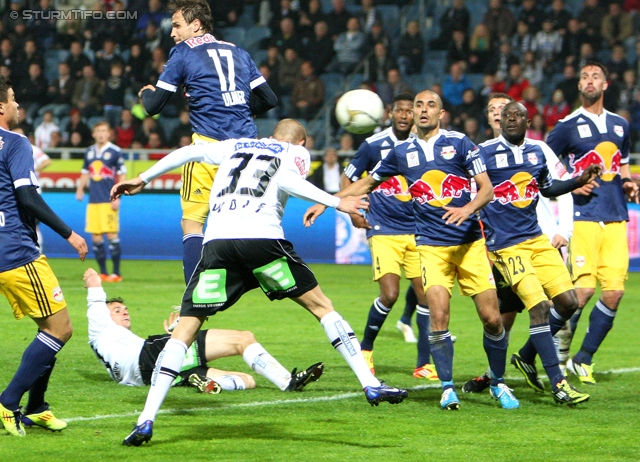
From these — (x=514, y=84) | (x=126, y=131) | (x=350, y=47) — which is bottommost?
(x=126, y=131)

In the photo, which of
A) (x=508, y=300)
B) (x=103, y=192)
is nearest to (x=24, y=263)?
(x=508, y=300)

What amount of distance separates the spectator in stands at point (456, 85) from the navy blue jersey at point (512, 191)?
1443cm

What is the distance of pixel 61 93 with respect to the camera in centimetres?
2538

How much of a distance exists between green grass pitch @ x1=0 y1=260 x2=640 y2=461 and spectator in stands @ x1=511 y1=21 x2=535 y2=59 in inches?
495

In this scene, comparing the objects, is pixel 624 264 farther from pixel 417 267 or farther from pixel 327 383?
pixel 327 383

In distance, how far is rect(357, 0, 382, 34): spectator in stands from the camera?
80.5ft

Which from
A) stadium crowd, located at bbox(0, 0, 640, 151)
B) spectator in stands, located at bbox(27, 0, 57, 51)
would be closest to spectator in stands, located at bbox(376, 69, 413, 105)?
stadium crowd, located at bbox(0, 0, 640, 151)

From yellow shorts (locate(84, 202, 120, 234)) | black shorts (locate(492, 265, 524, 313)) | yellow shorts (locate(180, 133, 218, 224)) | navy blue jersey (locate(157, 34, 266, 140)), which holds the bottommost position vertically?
yellow shorts (locate(84, 202, 120, 234))

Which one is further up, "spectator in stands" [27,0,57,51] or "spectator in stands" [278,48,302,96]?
"spectator in stands" [27,0,57,51]

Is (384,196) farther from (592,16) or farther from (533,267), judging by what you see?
(592,16)

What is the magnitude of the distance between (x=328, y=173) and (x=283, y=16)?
6565 mm

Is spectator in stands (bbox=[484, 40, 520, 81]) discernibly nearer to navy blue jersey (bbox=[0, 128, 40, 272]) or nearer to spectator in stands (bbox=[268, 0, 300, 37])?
spectator in stands (bbox=[268, 0, 300, 37])

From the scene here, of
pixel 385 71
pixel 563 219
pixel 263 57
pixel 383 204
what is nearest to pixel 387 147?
pixel 383 204

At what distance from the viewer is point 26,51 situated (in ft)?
84.6
